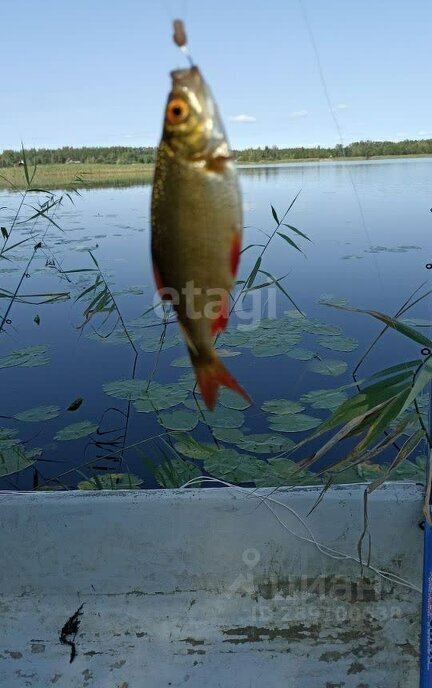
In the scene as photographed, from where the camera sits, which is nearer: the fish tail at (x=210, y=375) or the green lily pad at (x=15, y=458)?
the fish tail at (x=210, y=375)

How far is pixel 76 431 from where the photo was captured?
372cm

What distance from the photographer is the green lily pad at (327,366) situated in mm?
4199

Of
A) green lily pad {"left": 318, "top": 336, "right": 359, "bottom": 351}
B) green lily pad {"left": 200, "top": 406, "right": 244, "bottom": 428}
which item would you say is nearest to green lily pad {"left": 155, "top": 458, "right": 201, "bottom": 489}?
green lily pad {"left": 200, "top": 406, "right": 244, "bottom": 428}

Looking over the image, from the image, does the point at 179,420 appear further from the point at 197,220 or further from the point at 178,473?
the point at 197,220

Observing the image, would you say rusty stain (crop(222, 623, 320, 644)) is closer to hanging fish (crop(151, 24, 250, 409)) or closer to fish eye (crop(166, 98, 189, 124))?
hanging fish (crop(151, 24, 250, 409))

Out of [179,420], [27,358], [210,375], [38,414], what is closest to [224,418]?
[179,420]

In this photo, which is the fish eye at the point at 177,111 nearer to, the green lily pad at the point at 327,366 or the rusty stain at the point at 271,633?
the rusty stain at the point at 271,633

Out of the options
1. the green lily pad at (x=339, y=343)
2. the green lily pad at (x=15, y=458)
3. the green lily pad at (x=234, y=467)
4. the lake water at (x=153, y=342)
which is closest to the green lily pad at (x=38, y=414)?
the lake water at (x=153, y=342)

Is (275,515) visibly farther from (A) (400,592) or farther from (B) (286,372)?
(B) (286,372)

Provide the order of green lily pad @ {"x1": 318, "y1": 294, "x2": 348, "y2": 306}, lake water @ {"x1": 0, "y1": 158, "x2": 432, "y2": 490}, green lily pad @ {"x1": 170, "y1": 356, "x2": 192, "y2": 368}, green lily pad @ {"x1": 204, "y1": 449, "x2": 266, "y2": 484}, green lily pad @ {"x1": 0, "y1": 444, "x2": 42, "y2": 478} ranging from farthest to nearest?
green lily pad @ {"x1": 318, "y1": 294, "x2": 348, "y2": 306} → green lily pad @ {"x1": 170, "y1": 356, "x2": 192, "y2": 368} → lake water @ {"x1": 0, "y1": 158, "x2": 432, "y2": 490} → green lily pad @ {"x1": 0, "y1": 444, "x2": 42, "y2": 478} → green lily pad @ {"x1": 204, "y1": 449, "x2": 266, "y2": 484}

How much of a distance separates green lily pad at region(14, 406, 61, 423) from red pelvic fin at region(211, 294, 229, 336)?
136 inches

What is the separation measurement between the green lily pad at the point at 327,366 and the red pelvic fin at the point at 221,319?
11.8 feet

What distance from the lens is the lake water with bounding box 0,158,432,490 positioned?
3.59 metres

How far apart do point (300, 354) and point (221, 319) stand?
388cm
